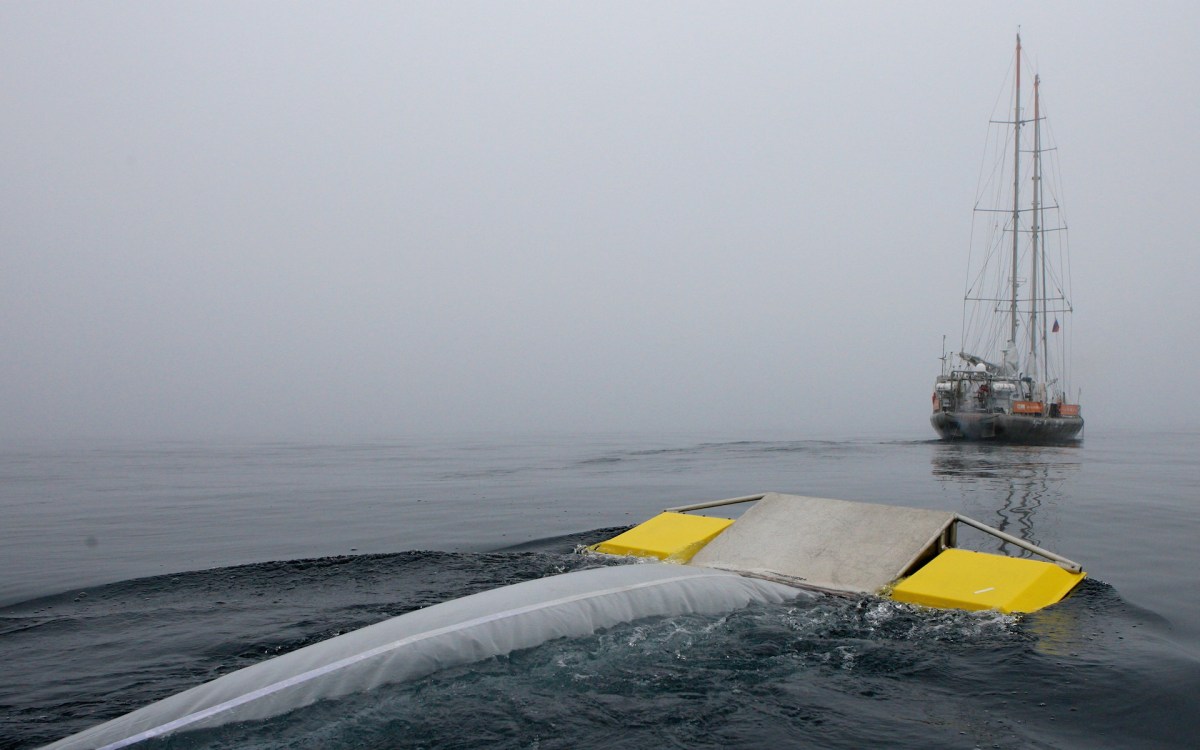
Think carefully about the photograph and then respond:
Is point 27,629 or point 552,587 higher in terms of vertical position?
point 552,587

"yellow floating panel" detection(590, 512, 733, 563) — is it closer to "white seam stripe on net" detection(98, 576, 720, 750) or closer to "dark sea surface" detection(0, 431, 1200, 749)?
"dark sea surface" detection(0, 431, 1200, 749)

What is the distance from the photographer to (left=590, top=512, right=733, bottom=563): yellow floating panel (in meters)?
8.32

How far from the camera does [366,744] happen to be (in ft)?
12.1

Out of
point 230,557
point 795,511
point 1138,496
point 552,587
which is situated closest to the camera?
point 552,587

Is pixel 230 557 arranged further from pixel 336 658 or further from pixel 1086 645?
pixel 1086 645

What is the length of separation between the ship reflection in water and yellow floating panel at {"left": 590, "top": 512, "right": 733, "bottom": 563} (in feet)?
12.5

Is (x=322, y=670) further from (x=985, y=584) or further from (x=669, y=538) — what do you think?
(x=985, y=584)

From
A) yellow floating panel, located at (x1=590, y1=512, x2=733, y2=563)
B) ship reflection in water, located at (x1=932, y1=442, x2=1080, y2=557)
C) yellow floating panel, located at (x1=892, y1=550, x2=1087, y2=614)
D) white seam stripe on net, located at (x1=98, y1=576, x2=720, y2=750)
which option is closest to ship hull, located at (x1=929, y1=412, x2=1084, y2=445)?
ship reflection in water, located at (x1=932, y1=442, x2=1080, y2=557)

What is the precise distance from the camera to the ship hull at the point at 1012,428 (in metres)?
47.9

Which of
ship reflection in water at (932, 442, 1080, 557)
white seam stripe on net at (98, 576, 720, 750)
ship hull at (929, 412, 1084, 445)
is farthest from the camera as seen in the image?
ship hull at (929, 412, 1084, 445)

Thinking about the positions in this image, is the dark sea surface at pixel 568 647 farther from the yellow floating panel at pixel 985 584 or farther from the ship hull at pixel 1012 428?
the ship hull at pixel 1012 428

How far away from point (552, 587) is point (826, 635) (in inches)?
81.1

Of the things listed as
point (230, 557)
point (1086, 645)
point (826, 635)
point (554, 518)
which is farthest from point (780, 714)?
point (554, 518)

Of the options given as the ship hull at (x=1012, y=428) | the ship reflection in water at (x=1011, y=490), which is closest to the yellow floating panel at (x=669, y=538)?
the ship reflection in water at (x=1011, y=490)
